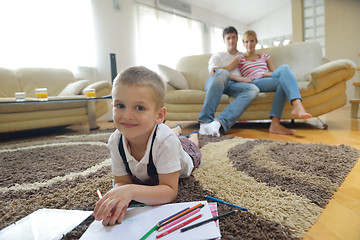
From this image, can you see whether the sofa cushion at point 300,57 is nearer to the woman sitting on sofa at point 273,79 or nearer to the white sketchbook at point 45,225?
the woman sitting on sofa at point 273,79

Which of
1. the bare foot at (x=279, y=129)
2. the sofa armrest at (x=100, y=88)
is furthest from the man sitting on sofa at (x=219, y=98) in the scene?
the sofa armrest at (x=100, y=88)

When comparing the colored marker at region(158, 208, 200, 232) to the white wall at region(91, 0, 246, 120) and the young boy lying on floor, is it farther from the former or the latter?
the white wall at region(91, 0, 246, 120)

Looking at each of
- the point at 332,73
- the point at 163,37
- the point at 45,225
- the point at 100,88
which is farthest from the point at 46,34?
the point at 332,73

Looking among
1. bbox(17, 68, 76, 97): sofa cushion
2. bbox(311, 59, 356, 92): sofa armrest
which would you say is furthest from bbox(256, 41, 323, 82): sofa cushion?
bbox(17, 68, 76, 97): sofa cushion

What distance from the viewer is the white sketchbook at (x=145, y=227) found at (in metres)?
0.52

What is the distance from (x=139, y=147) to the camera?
76 cm

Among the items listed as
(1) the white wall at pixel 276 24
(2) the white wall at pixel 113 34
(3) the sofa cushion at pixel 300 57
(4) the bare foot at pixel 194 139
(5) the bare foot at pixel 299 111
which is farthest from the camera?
(1) the white wall at pixel 276 24

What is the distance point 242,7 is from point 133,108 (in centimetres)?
657

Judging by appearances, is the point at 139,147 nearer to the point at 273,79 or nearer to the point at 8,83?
the point at 273,79

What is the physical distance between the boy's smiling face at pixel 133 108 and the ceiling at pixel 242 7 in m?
5.20

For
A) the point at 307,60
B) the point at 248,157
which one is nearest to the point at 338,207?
the point at 248,157

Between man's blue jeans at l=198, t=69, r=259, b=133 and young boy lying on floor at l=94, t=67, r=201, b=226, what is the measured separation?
4.14ft

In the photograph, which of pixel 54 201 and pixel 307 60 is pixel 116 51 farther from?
pixel 54 201

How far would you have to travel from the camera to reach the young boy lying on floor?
597 mm
